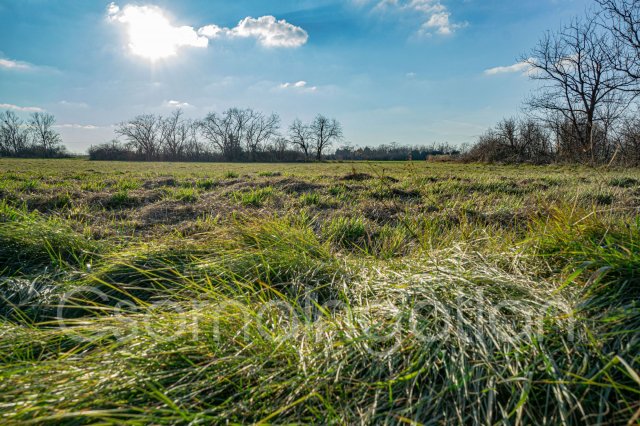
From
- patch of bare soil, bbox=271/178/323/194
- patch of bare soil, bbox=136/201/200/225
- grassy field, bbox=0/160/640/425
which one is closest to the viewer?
grassy field, bbox=0/160/640/425

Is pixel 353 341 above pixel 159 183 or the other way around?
the other way around

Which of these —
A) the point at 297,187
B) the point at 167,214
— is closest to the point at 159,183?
the point at 297,187

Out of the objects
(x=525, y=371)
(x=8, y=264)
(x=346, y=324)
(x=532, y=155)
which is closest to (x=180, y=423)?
(x=346, y=324)

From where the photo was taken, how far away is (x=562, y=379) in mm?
1084

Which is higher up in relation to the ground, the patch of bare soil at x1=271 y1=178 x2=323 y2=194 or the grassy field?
the patch of bare soil at x1=271 y1=178 x2=323 y2=194

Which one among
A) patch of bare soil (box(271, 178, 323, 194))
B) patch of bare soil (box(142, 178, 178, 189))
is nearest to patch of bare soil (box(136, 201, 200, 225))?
patch of bare soil (box(271, 178, 323, 194))

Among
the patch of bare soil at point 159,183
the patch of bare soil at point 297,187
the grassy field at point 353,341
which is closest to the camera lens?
the grassy field at point 353,341

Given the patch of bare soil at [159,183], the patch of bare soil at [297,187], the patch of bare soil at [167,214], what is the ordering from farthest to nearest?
the patch of bare soil at [159,183] → the patch of bare soil at [297,187] → the patch of bare soil at [167,214]

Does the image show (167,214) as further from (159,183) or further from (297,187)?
(159,183)

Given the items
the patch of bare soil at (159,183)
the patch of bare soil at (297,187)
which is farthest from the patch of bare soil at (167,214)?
the patch of bare soil at (159,183)

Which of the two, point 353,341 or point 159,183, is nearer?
point 353,341

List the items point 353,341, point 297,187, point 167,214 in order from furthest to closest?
1. point 297,187
2. point 167,214
3. point 353,341

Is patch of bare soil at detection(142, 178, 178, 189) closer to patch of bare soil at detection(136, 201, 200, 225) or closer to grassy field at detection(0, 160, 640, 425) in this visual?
patch of bare soil at detection(136, 201, 200, 225)

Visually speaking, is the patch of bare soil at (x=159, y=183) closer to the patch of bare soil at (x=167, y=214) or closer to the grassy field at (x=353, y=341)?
the patch of bare soil at (x=167, y=214)
